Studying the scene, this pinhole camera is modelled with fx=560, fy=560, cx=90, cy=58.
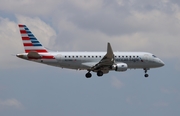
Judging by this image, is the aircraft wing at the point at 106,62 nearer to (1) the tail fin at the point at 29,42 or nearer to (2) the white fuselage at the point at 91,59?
(2) the white fuselage at the point at 91,59

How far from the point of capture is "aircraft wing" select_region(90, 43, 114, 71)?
312 ft

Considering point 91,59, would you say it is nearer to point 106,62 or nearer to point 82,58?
point 82,58

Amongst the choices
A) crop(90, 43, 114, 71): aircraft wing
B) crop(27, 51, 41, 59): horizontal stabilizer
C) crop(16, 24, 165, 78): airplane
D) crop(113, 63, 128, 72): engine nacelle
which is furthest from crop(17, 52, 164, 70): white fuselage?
crop(113, 63, 128, 72): engine nacelle

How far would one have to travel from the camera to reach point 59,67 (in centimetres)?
9956

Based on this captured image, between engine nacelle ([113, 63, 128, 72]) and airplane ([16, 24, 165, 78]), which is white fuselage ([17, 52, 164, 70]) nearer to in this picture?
airplane ([16, 24, 165, 78])

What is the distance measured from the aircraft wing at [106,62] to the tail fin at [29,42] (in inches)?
372

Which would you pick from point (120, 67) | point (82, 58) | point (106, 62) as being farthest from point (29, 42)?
point (120, 67)

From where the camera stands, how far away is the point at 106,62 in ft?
320

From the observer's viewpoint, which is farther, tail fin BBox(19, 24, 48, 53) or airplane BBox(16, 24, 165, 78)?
tail fin BBox(19, 24, 48, 53)

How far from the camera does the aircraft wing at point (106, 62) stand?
95.1 meters

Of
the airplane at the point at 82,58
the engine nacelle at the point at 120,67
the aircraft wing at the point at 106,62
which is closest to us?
the aircraft wing at the point at 106,62

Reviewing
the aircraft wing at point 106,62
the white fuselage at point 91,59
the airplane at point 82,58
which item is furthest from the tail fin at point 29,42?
the aircraft wing at point 106,62

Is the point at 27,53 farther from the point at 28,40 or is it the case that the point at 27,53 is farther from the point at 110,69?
the point at 110,69

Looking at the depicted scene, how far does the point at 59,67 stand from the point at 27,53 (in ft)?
22.6
